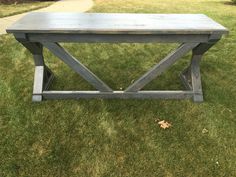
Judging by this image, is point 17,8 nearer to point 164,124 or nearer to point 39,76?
point 39,76

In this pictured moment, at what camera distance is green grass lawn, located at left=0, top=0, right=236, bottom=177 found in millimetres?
3402

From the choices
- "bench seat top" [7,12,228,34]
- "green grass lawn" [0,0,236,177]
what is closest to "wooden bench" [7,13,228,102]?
"bench seat top" [7,12,228,34]

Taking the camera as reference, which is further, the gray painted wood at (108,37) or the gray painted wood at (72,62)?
the gray painted wood at (72,62)

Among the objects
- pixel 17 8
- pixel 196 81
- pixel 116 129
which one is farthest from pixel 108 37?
pixel 17 8

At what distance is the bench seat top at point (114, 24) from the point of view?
145 inches

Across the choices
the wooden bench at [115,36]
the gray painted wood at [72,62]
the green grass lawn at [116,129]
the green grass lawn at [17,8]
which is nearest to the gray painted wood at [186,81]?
the wooden bench at [115,36]

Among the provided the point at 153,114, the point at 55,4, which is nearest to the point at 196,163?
the point at 153,114

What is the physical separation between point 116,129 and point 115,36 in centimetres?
129

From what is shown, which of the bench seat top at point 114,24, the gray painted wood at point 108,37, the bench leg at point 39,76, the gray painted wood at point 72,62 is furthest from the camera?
the bench leg at point 39,76

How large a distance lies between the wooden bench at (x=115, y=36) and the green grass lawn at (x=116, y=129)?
16 centimetres

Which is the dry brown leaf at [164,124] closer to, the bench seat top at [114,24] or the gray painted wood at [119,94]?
the gray painted wood at [119,94]

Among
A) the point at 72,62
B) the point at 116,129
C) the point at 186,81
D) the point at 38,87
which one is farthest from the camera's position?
the point at 186,81

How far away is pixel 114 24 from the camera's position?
12.8 feet

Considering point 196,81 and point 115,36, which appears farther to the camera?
point 196,81
